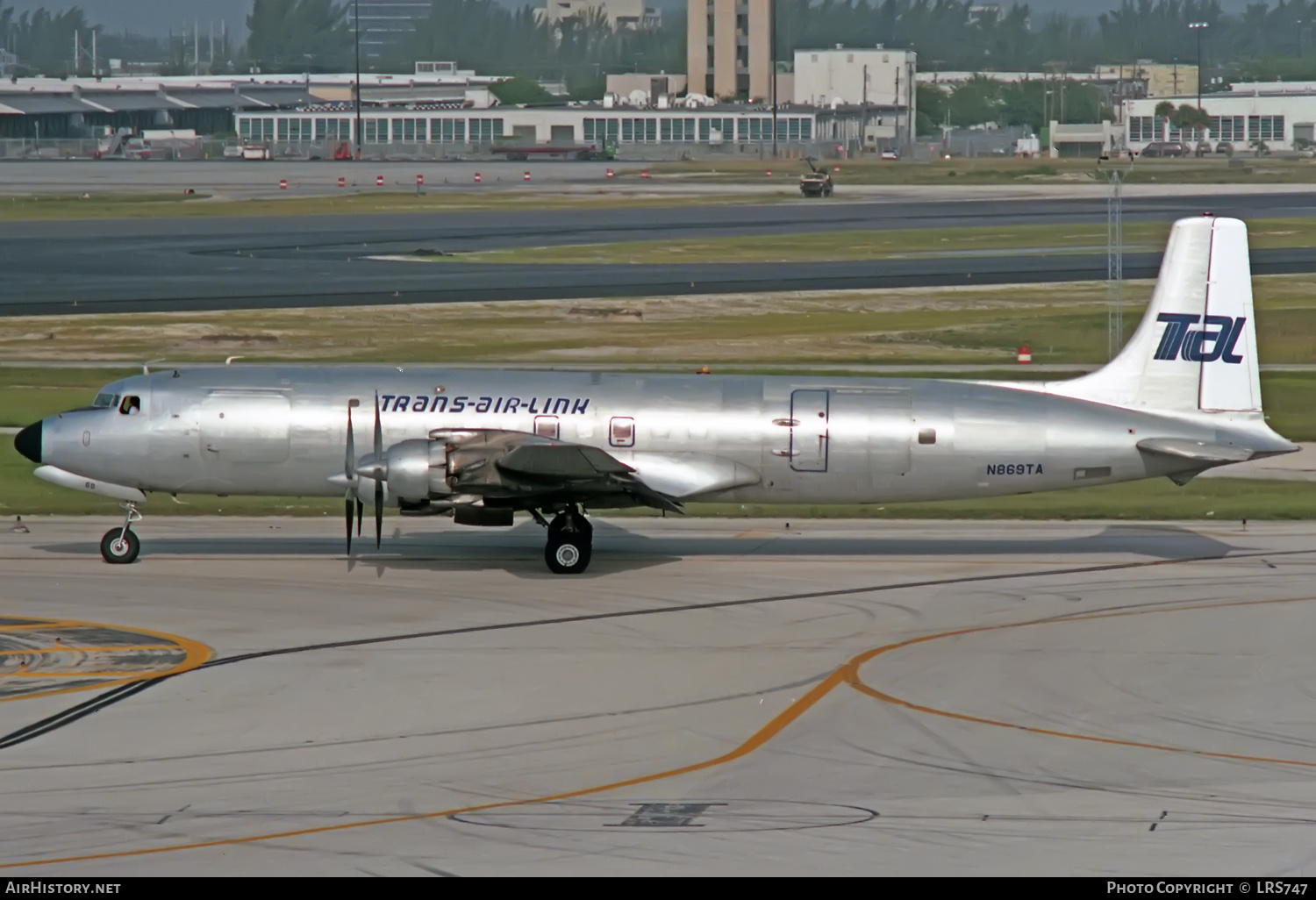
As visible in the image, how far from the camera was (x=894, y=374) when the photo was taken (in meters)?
59.2

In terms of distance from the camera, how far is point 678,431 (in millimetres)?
33688

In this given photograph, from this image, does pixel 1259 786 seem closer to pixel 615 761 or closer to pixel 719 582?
pixel 615 761

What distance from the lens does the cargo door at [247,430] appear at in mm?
33594

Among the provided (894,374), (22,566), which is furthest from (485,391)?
(894,374)

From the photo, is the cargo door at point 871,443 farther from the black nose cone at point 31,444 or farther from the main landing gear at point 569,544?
the black nose cone at point 31,444

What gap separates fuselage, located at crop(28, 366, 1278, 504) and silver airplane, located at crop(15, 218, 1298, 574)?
0.04 meters

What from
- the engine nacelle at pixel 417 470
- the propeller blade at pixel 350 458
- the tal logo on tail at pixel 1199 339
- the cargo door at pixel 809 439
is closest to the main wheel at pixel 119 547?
the propeller blade at pixel 350 458

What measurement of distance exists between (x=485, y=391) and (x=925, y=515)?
13.1 m

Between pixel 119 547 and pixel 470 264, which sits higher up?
pixel 470 264

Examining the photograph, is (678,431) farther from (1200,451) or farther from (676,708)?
(1200,451)

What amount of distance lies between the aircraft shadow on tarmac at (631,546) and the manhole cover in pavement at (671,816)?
14.8 m

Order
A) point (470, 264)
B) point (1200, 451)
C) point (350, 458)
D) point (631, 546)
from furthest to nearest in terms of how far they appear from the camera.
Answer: point (470, 264) → point (631, 546) → point (1200, 451) → point (350, 458)

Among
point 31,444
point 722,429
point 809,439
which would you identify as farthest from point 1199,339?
point 31,444

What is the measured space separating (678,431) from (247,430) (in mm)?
8917
